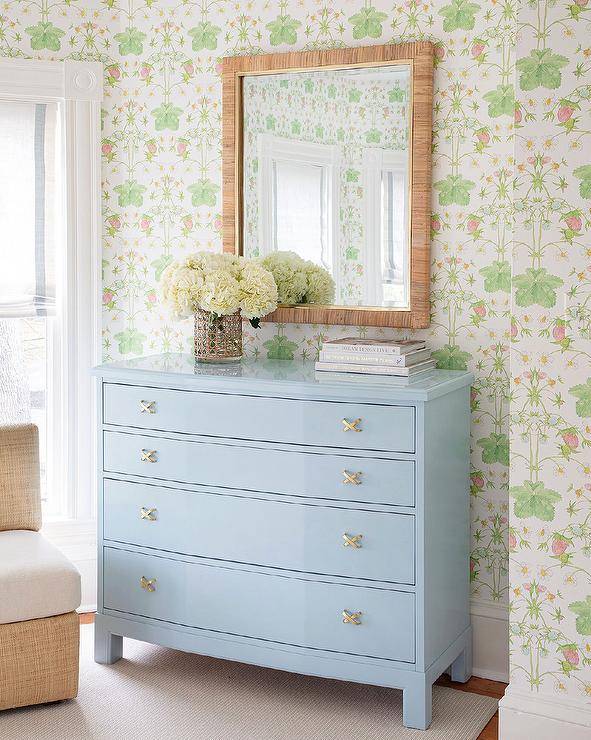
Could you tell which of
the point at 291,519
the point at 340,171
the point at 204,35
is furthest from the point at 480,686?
the point at 204,35

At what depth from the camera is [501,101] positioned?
10.1 feet

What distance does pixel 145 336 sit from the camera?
151 inches

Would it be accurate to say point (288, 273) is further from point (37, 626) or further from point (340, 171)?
point (37, 626)

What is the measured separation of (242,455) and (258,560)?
12.9 inches

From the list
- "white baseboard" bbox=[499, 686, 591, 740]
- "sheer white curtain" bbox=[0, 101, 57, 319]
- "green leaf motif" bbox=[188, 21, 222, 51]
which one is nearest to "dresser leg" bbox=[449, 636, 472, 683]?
"white baseboard" bbox=[499, 686, 591, 740]

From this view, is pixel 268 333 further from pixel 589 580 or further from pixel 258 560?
pixel 589 580

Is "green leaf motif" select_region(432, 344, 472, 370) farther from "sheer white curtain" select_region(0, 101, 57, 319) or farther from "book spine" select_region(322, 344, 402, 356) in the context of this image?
"sheer white curtain" select_region(0, 101, 57, 319)

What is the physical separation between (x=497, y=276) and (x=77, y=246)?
165 centimetres

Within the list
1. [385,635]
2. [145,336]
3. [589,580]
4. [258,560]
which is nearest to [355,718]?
[385,635]

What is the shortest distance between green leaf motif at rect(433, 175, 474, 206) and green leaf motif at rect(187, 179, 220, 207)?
2.88 ft

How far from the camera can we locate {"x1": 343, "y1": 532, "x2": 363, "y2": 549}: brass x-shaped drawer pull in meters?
2.84

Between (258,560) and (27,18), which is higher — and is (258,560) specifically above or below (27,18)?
below

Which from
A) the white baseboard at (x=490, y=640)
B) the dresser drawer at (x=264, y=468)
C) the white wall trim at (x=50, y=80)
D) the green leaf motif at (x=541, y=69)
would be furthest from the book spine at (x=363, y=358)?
the white wall trim at (x=50, y=80)

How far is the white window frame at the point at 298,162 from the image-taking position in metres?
3.31
